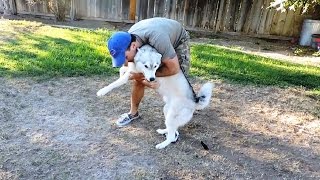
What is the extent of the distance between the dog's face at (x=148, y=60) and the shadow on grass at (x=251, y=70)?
2.79 metres

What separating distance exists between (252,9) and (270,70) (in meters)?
4.63

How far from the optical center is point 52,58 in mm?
5930

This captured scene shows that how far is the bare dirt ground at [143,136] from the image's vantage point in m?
3.29

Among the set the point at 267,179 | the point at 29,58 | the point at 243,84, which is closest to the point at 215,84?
the point at 243,84

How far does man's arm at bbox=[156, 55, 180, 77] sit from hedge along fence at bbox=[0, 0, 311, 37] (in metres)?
7.52

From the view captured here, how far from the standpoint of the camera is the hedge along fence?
1038cm

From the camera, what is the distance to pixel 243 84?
18.1ft

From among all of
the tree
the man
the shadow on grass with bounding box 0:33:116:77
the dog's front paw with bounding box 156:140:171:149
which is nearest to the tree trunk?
the tree

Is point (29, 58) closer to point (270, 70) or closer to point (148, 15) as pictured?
point (270, 70)

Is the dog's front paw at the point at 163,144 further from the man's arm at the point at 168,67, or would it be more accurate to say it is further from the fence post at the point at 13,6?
the fence post at the point at 13,6

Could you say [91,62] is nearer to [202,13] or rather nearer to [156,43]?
[156,43]

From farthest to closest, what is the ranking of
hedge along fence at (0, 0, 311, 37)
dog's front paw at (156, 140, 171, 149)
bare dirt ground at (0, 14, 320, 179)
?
hedge along fence at (0, 0, 311, 37)
dog's front paw at (156, 140, 171, 149)
bare dirt ground at (0, 14, 320, 179)

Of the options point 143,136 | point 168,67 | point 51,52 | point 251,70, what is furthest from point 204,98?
point 51,52

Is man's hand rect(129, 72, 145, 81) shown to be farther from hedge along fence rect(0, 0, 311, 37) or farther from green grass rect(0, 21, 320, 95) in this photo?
hedge along fence rect(0, 0, 311, 37)
